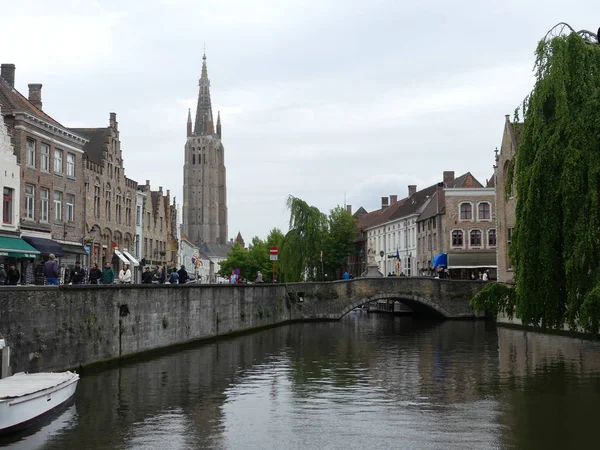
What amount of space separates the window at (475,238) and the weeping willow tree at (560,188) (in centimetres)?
4251

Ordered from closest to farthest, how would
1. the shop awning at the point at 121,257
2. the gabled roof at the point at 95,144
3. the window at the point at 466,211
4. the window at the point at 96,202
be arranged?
the window at the point at 96,202
the shop awning at the point at 121,257
the gabled roof at the point at 95,144
the window at the point at 466,211

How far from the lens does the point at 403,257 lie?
74312mm

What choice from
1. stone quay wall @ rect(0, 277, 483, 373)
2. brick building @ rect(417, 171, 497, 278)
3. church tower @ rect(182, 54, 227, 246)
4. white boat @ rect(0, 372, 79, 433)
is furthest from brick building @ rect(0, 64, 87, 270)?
church tower @ rect(182, 54, 227, 246)

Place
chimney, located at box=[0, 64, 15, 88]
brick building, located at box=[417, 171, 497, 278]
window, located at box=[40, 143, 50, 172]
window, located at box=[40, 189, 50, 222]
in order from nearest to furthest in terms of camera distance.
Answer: window, located at box=[40, 143, 50, 172], window, located at box=[40, 189, 50, 222], chimney, located at box=[0, 64, 15, 88], brick building, located at box=[417, 171, 497, 278]

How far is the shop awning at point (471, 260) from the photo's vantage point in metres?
59.5

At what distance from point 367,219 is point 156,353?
6875 cm

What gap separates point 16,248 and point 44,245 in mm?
2712

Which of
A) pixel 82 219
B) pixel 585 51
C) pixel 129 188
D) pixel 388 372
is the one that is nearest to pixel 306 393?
pixel 388 372

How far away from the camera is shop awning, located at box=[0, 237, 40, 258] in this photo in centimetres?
3025

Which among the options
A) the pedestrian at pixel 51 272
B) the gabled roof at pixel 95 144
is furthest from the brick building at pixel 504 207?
the pedestrian at pixel 51 272

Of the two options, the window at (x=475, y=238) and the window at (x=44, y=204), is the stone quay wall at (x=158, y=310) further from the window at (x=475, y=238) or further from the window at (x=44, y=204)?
the window at (x=475, y=238)

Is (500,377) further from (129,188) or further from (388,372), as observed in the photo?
(129,188)

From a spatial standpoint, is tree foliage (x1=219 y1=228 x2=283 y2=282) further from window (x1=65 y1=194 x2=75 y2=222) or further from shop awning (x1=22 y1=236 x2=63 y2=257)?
shop awning (x1=22 y1=236 x2=63 y2=257)

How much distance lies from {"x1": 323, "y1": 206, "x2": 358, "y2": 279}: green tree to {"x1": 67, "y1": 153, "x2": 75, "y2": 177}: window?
4035cm
